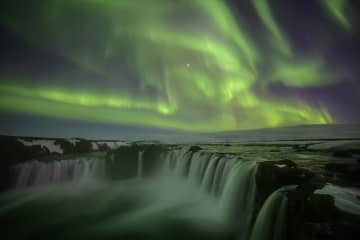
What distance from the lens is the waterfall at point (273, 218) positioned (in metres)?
2.78

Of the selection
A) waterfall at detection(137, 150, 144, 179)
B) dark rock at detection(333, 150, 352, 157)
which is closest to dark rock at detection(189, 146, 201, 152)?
waterfall at detection(137, 150, 144, 179)

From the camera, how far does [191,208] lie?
15.3ft

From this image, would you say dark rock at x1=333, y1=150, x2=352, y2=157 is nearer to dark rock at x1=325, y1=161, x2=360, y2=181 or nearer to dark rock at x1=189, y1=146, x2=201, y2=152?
dark rock at x1=325, y1=161, x2=360, y2=181

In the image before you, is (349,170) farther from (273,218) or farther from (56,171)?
(56,171)

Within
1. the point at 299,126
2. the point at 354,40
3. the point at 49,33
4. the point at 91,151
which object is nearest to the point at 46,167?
the point at 91,151

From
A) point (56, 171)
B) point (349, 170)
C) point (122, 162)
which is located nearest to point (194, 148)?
point (122, 162)

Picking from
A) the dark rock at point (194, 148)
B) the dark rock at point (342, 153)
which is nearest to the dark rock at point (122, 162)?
the dark rock at point (194, 148)

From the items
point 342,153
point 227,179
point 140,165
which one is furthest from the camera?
point 140,165

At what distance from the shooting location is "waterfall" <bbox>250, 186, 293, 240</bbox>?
278 centimetres

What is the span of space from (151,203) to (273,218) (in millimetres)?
3060

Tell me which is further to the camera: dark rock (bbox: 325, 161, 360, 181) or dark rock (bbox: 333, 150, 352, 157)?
dark rock (bbox: 333, 150, 352, 157)

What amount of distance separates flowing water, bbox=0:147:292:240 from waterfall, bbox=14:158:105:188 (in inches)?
1.0

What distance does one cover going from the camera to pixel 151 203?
5312 mm

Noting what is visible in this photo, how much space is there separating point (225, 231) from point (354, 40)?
3376 mm
